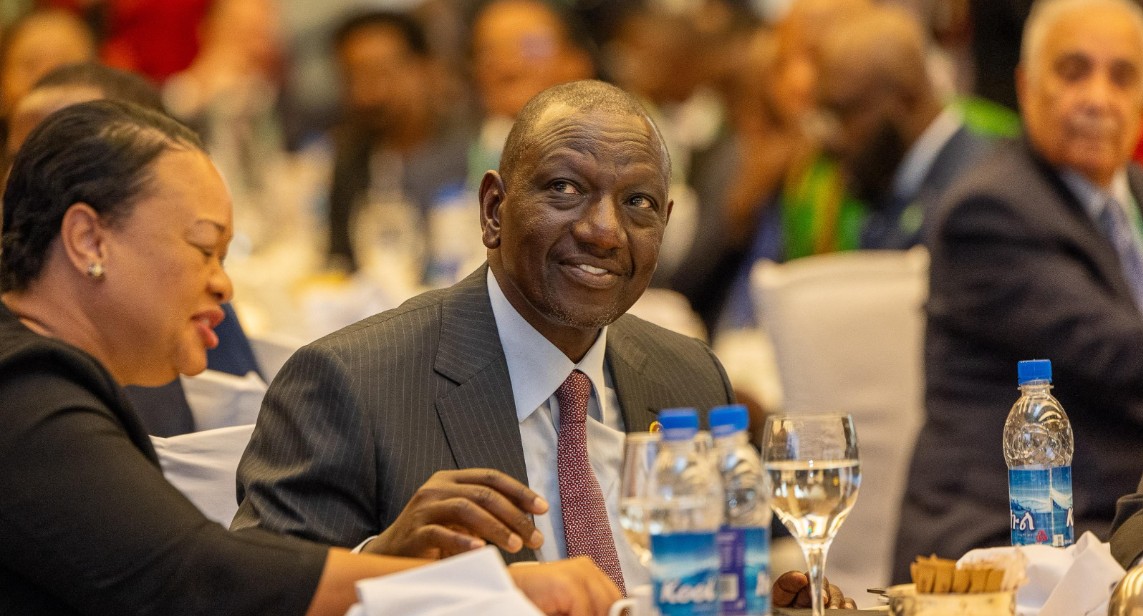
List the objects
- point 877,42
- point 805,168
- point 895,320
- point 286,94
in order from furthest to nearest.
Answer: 1. point 286,94
2. point 805,168
3. point 877,42
4. point 895,320

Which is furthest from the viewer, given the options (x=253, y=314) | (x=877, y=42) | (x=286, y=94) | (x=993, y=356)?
(x=286, y=94)

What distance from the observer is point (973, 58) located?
6.30m

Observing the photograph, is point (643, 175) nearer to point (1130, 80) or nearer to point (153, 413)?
point (153, 413)

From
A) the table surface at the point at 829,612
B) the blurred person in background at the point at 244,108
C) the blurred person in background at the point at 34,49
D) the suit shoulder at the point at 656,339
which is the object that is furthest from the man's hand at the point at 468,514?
the blurred person in background at the point at 34,49

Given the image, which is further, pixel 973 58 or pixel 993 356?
pixel 973 58

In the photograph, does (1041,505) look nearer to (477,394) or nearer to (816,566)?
(816,566)

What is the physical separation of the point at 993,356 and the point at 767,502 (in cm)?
207

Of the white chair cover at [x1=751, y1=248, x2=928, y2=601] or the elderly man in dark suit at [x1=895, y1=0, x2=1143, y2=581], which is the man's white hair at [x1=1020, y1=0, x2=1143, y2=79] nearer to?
the elderly man in dark suit at [x1=895, y1=0, x2=1143, y2=581]

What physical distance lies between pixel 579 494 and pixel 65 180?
85 cm

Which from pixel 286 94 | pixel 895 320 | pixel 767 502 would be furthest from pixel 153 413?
pixel 286 94

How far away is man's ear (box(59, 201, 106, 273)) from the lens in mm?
2225

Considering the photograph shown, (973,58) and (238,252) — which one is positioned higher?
(973,58)

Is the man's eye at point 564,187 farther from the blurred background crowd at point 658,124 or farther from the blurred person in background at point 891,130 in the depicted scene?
the blurred person in background at point 891,130

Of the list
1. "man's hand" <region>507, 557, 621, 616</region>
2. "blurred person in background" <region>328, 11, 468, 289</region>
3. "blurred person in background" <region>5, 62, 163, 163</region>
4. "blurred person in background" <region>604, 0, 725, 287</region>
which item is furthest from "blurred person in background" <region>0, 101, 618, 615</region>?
"blurred person in background" <region>604, 0, 725, 287</region>
